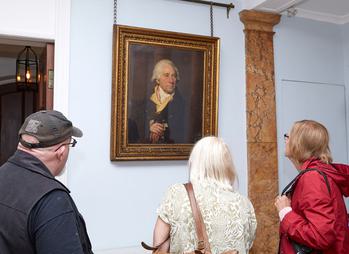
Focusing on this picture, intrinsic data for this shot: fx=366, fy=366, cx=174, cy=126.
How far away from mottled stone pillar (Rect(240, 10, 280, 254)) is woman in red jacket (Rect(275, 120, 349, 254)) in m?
1.11

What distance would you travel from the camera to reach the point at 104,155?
2.54 meters

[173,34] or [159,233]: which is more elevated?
[173,34]

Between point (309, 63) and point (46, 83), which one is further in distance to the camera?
point (309, 63)

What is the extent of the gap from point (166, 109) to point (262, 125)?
2.82 feet

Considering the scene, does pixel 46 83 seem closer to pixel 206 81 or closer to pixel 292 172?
pixel 206 81

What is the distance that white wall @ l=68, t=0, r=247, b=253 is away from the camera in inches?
97.8

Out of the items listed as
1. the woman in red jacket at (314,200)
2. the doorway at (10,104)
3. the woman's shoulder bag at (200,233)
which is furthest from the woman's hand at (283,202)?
the doorway at (10,104)

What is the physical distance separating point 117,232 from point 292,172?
1593mm

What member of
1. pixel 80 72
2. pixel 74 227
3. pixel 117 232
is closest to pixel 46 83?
pixel 80 72

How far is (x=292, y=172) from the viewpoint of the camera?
3.18m

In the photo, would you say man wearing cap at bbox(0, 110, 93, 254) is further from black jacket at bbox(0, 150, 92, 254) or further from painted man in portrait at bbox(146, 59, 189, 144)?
painted man in portrait at bbox(146, 59, 189, 144)

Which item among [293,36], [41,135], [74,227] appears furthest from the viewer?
[293,36]

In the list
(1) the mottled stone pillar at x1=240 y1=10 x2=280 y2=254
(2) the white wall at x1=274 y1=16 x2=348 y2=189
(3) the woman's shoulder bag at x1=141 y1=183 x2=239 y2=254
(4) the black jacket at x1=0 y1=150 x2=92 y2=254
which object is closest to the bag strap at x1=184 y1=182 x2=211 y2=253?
(3) the woman's shoulder bag at x1=141 y1=183 x2=239 y2=254

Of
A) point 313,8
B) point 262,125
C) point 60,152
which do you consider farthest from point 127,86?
point 313,8
